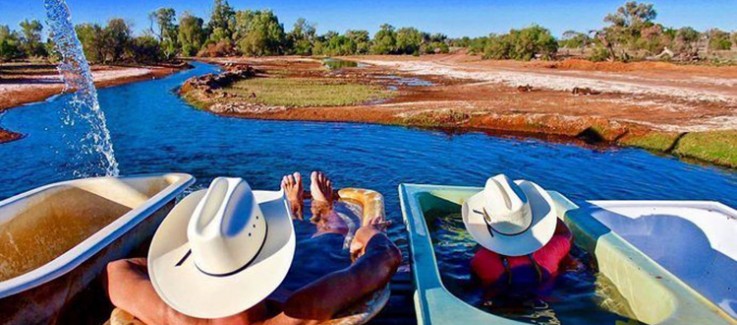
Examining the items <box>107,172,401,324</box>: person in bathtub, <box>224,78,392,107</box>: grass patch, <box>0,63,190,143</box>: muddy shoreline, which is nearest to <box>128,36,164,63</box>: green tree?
<box>0,63,190,143</box>: muddy shoreline

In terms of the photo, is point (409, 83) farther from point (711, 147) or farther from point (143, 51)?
point (143, 51)

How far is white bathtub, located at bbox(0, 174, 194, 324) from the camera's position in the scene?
9.66ft

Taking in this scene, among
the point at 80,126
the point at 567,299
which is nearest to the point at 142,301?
→ the point at 567,299

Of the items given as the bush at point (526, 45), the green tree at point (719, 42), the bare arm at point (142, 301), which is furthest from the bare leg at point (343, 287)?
the green tree at point (719, 42)

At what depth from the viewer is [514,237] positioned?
11.0 feet

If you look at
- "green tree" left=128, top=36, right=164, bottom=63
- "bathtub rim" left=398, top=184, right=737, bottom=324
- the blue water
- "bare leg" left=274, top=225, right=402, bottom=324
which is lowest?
the blue water

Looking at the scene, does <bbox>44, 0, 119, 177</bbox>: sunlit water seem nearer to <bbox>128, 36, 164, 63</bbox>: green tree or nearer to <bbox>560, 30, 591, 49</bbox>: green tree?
<bbox>128, 36, 164, 63</bbox>: green tree

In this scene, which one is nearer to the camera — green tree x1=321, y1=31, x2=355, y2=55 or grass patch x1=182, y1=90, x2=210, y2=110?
grass patch x1=182, y1=90, x2=210, y2=110

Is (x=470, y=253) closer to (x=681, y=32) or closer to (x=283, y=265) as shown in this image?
(x=283, y=265)

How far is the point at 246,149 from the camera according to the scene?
11.1 meters

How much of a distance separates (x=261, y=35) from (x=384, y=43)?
20.5m

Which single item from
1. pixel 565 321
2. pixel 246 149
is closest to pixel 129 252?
pixel 565 321

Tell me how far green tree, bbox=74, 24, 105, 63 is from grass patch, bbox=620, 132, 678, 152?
46.7 meters

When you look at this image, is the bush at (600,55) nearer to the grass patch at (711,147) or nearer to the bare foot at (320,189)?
the grass patch at (711,147)
